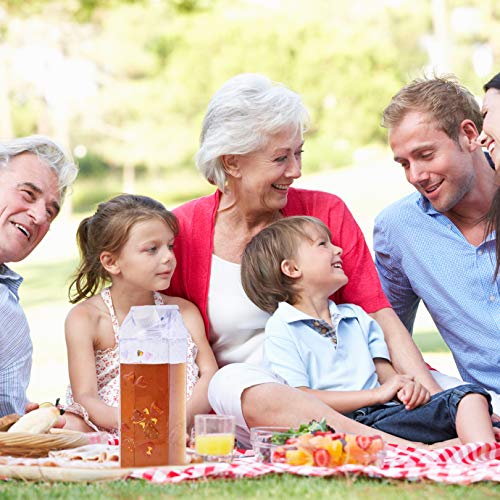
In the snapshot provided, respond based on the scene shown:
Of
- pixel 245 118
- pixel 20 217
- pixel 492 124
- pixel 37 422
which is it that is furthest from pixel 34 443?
pixel 492 124

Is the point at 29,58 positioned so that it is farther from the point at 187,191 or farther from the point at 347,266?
the point at 347,266

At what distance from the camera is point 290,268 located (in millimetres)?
3848

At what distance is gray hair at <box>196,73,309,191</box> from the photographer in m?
3.91

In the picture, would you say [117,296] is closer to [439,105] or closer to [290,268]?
[290,268]

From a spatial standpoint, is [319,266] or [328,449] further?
[319,266]

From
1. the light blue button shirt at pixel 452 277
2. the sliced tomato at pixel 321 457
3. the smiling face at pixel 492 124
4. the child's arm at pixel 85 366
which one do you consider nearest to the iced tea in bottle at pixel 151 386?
the sliced tomato at pixel 321 457

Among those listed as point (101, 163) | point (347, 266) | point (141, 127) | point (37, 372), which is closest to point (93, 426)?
point (347, 266)

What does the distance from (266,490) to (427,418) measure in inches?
37.3

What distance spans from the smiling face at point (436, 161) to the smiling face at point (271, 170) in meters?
0.46

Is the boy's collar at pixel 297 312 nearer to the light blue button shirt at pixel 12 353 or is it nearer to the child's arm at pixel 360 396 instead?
the child's arm at pixel 360 396

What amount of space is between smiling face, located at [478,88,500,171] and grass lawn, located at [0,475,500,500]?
4.57 ft

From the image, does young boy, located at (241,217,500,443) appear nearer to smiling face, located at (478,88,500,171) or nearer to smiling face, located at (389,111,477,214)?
smiling face, located at (389,111,477,214)

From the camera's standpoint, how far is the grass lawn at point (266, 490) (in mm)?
2559

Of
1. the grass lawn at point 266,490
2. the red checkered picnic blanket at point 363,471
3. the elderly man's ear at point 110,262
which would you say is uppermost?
the elderly man's ear at point 110,262
